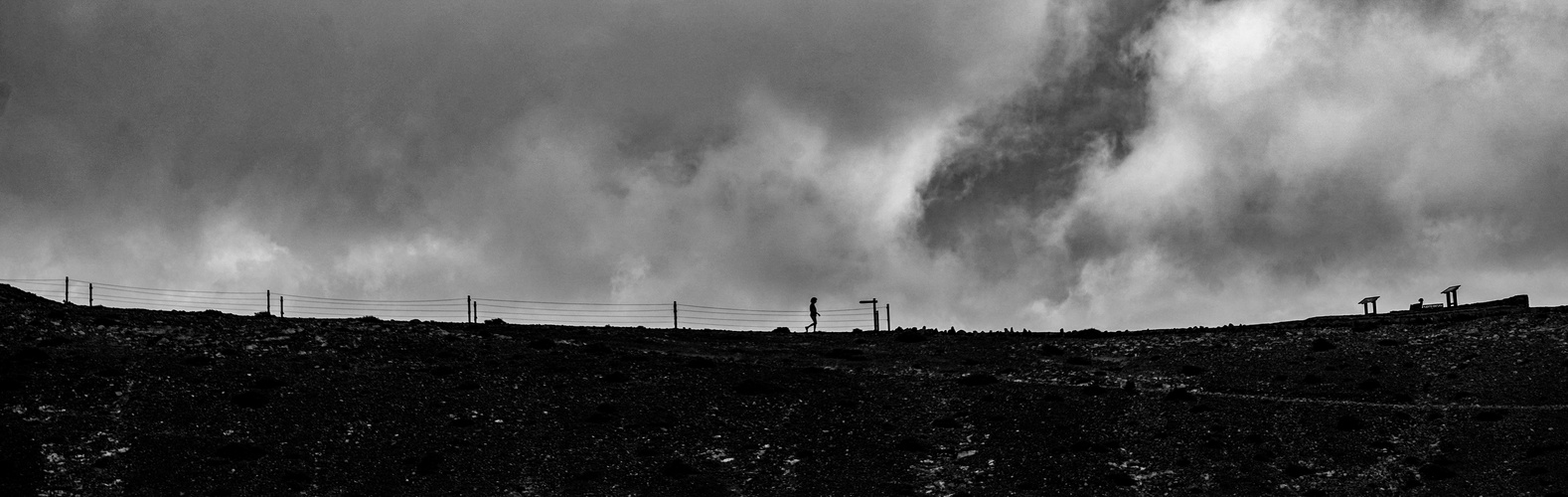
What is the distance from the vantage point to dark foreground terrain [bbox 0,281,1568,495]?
45.5 metres

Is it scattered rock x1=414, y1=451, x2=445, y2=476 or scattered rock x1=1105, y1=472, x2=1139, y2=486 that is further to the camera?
scattered rock x1=414, y1=451, x2=445, y2=476

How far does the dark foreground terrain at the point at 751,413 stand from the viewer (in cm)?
4550

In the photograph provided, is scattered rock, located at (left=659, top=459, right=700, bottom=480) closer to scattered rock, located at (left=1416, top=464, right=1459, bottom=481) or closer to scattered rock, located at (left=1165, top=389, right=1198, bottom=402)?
scattered rock, located at (left=1165, top=389, right=1198, bottom=402)

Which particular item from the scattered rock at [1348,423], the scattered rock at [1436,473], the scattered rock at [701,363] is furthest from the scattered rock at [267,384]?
the scattered rock at [1436,473]

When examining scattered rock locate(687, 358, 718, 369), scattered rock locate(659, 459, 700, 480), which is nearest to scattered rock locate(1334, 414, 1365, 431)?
scattered rock locate(659, 459, 700, 480)

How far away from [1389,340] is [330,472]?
43600 mm

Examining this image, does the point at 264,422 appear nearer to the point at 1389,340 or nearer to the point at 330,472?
the point at 330,472

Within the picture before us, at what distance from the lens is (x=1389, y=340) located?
6038cm

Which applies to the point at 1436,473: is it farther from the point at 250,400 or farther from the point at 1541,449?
the point at 250,400

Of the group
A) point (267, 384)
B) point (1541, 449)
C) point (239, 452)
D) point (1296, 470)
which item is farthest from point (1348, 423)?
point (267, 384)

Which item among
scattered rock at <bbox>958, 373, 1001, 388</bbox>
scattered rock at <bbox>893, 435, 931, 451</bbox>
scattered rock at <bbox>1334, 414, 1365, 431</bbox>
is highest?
scattered rock at <bbox>958, 373, 1001, 388</bbox>

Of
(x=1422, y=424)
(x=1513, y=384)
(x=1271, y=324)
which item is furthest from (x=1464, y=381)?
(x=1271, y=324)

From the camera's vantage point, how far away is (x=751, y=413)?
5372 cm

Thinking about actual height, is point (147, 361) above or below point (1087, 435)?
above
